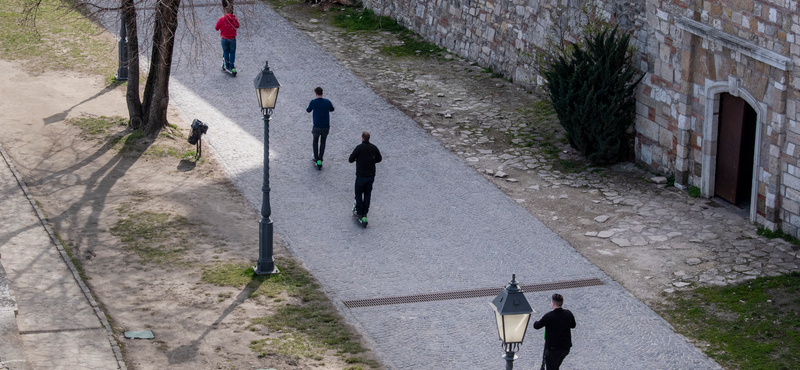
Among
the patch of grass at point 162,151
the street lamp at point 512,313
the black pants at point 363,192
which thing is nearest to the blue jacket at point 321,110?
the black pants at point 363,192

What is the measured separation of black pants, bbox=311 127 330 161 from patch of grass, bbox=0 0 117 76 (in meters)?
6.49

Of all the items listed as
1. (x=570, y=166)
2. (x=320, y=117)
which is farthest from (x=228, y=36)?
(x=570, y=166)

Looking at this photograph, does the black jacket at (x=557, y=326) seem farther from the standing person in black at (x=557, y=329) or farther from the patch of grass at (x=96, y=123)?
the patch of grass at (x=96, y=123)

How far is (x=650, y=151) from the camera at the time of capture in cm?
1602

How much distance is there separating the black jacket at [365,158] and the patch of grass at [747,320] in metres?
4.41

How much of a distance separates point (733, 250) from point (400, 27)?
12266 mm

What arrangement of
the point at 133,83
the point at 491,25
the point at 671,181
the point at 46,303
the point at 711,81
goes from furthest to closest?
1. the point at 491,25
2. the point at 133,83
3. the point at 671,181
4. the point at 711,81
5. the point at 46,303

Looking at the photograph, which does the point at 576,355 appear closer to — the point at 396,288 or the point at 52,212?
the point at 396,288

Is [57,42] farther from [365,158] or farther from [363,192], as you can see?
[365,158]

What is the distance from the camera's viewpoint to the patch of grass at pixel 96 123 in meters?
17.2

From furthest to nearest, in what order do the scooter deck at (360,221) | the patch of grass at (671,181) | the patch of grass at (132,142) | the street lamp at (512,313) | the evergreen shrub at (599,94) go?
the patch of grass at (132,142), the evergreen shrub at (599,94), the patch of grass at (671,181), the scooter deck at (360,221), the street lamp at (512,313)

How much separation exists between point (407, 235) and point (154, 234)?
3443mm

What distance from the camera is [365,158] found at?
13.7 m

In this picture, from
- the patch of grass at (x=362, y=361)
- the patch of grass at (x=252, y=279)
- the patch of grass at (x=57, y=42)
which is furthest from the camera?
the patch of grass at (x=57, y=42)
